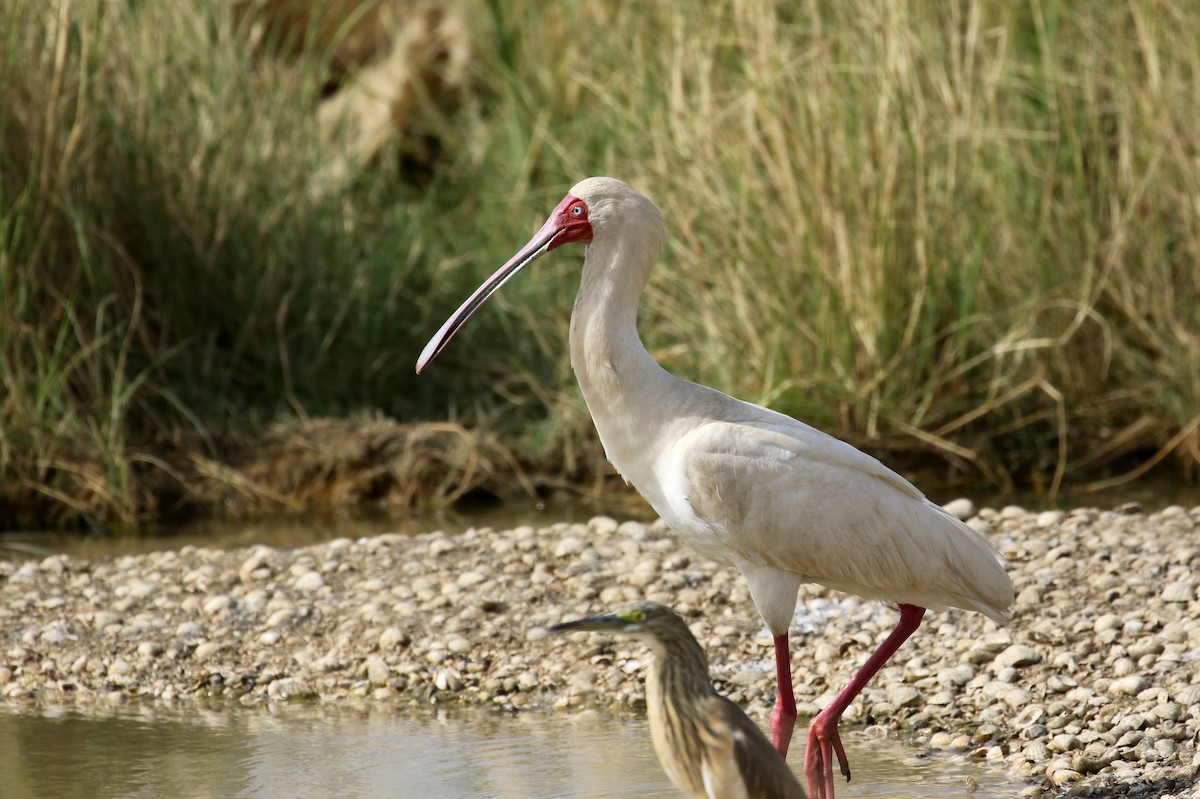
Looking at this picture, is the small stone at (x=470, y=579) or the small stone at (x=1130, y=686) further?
the small stone at (x=470, y=579)

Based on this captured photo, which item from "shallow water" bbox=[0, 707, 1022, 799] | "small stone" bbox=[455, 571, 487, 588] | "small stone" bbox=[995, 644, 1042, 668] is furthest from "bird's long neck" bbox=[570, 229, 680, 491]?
"small stone" bbox=[455, 571, 487, 588]

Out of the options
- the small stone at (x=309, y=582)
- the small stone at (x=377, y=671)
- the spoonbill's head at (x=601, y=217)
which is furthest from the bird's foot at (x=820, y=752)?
the small stone at (x=309, y=582)

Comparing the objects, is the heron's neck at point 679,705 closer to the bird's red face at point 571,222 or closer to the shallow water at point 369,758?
the shallow water at point 369,758

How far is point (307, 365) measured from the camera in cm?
1041

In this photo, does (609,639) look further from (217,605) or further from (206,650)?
(217,605)

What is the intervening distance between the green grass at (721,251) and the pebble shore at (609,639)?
145 cm

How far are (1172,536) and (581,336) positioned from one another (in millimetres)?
3528

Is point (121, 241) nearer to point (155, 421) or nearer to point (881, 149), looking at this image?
point (155, 421)

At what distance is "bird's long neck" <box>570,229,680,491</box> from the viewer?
504 cm

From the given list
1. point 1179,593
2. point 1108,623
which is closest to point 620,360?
point 1108,623

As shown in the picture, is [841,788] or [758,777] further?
[841,788]

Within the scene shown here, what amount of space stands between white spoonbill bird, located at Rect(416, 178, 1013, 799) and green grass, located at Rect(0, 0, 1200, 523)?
3.85 meters

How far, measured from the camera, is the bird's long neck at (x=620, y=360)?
504 cm

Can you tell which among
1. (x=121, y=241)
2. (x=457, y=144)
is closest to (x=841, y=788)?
(x=121, y=241)
